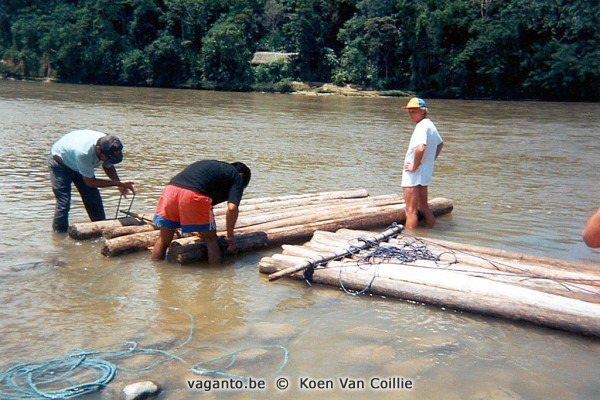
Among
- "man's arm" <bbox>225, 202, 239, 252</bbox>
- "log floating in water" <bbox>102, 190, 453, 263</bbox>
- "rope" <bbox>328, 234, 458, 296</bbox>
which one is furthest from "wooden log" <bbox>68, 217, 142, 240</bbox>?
"rope" <bbox>328, 234, 458, 296</bbox>

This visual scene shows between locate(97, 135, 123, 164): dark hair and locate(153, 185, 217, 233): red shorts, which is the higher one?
locate(97, 135, 123, 164): dark hair

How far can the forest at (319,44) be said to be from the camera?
4609cm

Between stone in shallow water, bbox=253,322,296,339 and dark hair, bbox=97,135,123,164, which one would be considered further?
dark hair, bbox=97,135,123,164

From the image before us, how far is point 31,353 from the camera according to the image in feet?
15.4

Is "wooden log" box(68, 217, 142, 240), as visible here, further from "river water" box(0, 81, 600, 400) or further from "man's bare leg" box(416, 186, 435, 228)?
"man's bare leg" box(416, 186, 435, 228)

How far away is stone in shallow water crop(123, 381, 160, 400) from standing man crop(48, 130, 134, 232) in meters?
3.63

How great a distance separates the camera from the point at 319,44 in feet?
177

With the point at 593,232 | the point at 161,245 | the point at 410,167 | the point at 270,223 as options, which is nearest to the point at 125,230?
the point at 161,245

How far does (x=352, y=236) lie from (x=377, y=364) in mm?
2845

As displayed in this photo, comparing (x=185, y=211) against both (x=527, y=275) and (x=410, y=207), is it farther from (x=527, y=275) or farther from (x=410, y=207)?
(x=527, y=275)

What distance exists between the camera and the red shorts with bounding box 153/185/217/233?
21.0 feet

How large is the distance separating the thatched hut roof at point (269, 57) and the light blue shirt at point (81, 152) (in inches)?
1857

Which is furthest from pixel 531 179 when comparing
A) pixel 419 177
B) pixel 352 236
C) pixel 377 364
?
pixel 377 364

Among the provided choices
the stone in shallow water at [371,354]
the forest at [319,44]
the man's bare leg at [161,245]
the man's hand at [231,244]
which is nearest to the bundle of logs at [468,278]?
the man's hand at [231,244]
